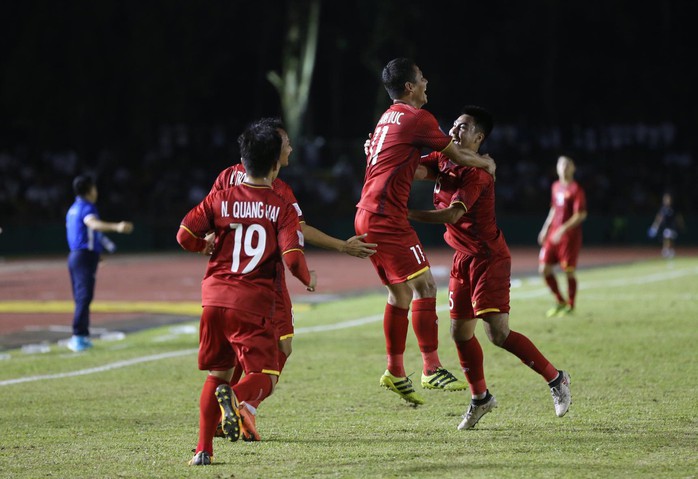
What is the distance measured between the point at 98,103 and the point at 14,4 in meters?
4.68

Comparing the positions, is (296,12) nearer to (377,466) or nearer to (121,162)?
(121,162)

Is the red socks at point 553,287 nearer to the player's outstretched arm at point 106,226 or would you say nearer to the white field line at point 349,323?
the white field line at point 349,323

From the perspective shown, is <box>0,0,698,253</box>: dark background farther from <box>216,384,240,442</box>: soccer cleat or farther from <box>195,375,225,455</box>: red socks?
<box>216,384,240,442</box>: soccer cleat

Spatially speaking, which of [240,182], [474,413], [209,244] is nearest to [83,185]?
[240,182]

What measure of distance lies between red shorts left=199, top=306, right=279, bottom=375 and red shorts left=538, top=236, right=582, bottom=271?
34.5 feet

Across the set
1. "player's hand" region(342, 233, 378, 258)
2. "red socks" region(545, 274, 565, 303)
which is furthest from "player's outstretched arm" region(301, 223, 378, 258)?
"red socks" region(545, 274, 565, 303)

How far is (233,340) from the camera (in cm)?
712

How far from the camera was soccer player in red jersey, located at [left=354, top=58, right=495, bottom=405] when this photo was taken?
8.60 m

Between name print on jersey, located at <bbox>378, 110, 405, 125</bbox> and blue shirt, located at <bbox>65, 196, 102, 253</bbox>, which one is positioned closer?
name print on jersey, located at <bbox>378, 110, 405, 125</bbox>

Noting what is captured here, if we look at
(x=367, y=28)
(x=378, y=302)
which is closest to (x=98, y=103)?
(x=367, y=28)

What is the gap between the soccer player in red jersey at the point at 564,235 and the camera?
17.0 m

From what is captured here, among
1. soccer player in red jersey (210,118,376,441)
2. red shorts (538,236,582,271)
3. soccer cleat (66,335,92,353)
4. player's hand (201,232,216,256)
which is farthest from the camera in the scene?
red shorts (538,236,582,271)

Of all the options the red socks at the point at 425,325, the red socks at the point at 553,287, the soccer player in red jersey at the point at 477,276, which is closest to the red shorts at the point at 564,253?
the red socks at the point at 553,287

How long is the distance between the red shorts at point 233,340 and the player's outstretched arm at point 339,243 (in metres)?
0.75
